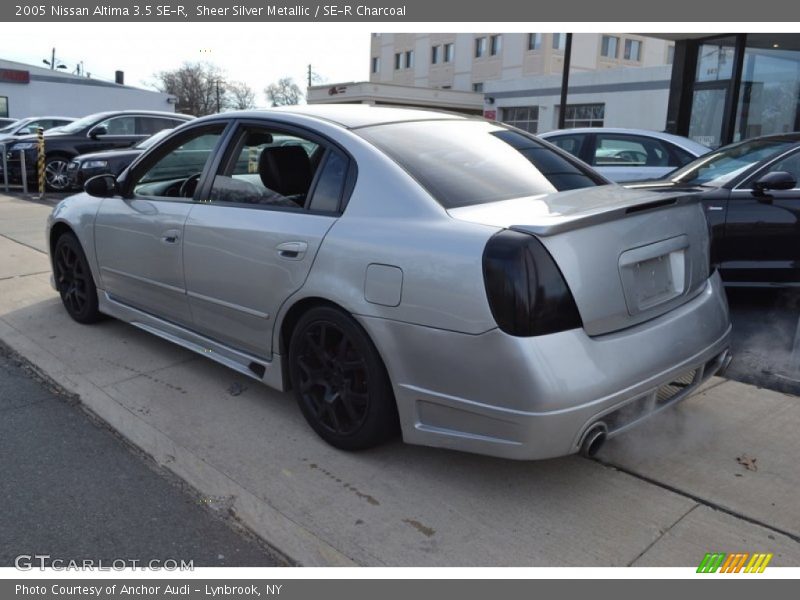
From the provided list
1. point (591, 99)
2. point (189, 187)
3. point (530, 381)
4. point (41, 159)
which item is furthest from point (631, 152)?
point (591, 99)

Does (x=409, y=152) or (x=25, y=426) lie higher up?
(x=409, y=152)

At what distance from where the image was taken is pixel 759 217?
5.38 m

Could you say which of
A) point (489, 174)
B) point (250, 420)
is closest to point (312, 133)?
point (489, 174)

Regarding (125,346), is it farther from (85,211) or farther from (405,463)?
(405,463)

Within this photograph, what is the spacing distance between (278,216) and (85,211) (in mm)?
2251

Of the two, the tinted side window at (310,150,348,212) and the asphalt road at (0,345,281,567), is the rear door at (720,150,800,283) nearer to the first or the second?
the tinted side window at (310,150,348,212)

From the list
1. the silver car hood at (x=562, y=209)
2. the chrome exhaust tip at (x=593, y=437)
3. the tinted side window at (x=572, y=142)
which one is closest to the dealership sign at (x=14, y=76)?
the tinted side window at (x=572, y=142)

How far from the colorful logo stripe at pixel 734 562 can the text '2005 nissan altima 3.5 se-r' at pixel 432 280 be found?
56 cm

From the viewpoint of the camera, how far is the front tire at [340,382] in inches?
122

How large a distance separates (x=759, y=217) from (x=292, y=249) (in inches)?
150

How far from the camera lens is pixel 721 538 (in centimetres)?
271

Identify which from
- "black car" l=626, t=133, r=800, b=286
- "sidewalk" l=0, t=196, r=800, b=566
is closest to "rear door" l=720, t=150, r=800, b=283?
"black car" l=626, t=133, r=800, b=286

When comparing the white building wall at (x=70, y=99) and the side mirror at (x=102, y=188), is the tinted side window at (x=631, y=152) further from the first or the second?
the white building wall at (x=70, y=99)

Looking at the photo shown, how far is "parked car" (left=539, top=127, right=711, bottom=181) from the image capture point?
26.9ft
